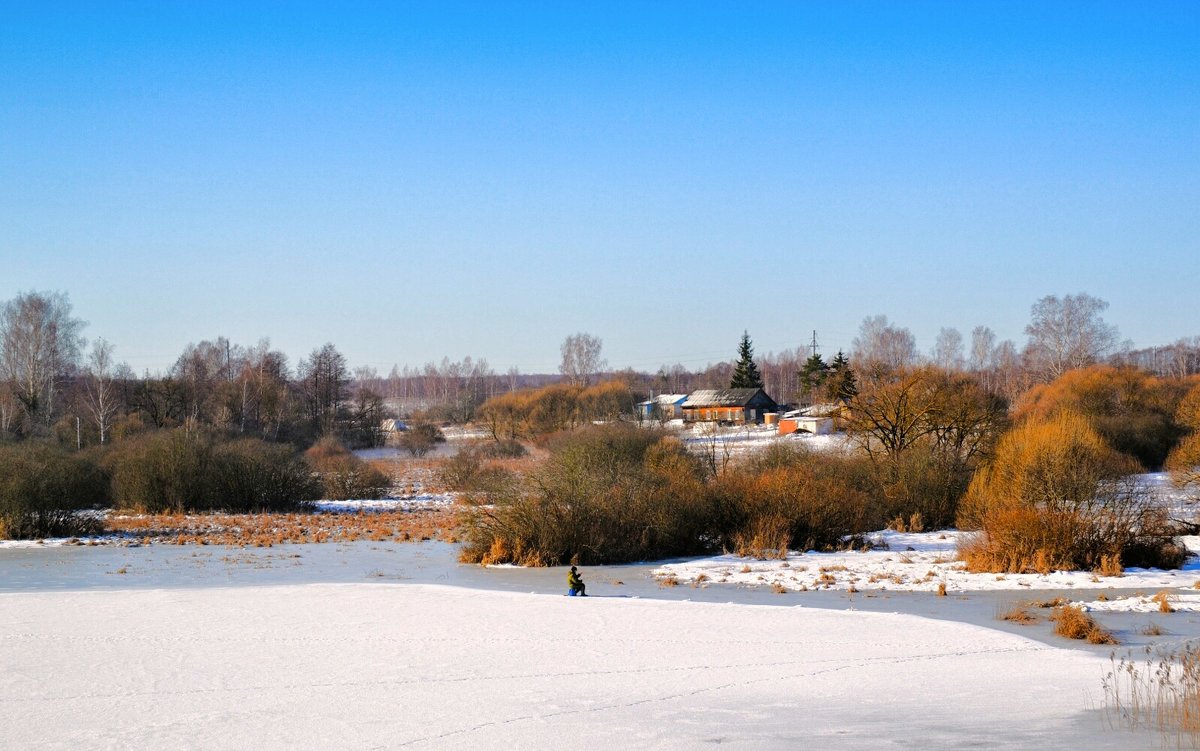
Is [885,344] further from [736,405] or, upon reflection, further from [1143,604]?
[1143,604]

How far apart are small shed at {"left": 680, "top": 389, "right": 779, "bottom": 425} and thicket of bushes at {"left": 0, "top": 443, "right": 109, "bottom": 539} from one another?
67534mm

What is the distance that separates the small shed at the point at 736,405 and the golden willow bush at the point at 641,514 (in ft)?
222

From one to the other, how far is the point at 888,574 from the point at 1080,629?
7.83 m

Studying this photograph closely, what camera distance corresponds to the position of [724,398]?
105 m

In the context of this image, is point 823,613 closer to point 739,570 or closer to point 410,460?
point 739,570

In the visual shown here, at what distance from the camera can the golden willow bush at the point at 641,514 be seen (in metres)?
25.8

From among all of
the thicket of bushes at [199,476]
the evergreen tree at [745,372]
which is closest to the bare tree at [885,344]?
the evergreen tree at [745,372]

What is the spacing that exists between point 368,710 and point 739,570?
46.8 feet

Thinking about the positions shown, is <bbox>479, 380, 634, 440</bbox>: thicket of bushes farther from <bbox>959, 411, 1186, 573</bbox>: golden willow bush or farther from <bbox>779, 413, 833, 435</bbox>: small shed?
<bbox>959, 411, 1186, 573</bbox>: golden willow bush

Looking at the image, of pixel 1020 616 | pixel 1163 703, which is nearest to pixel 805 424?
pixel 1020 616

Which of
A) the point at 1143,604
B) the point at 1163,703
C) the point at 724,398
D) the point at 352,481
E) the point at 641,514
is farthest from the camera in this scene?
the point at 724,398

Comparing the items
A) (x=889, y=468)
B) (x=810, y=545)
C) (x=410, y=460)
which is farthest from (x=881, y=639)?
(x=410, y=460)

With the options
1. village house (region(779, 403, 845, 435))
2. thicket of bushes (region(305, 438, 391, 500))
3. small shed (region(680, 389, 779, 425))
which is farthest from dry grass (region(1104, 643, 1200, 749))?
small shed (region(680, 389, 779, 425))

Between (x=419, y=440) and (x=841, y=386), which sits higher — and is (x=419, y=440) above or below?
below
